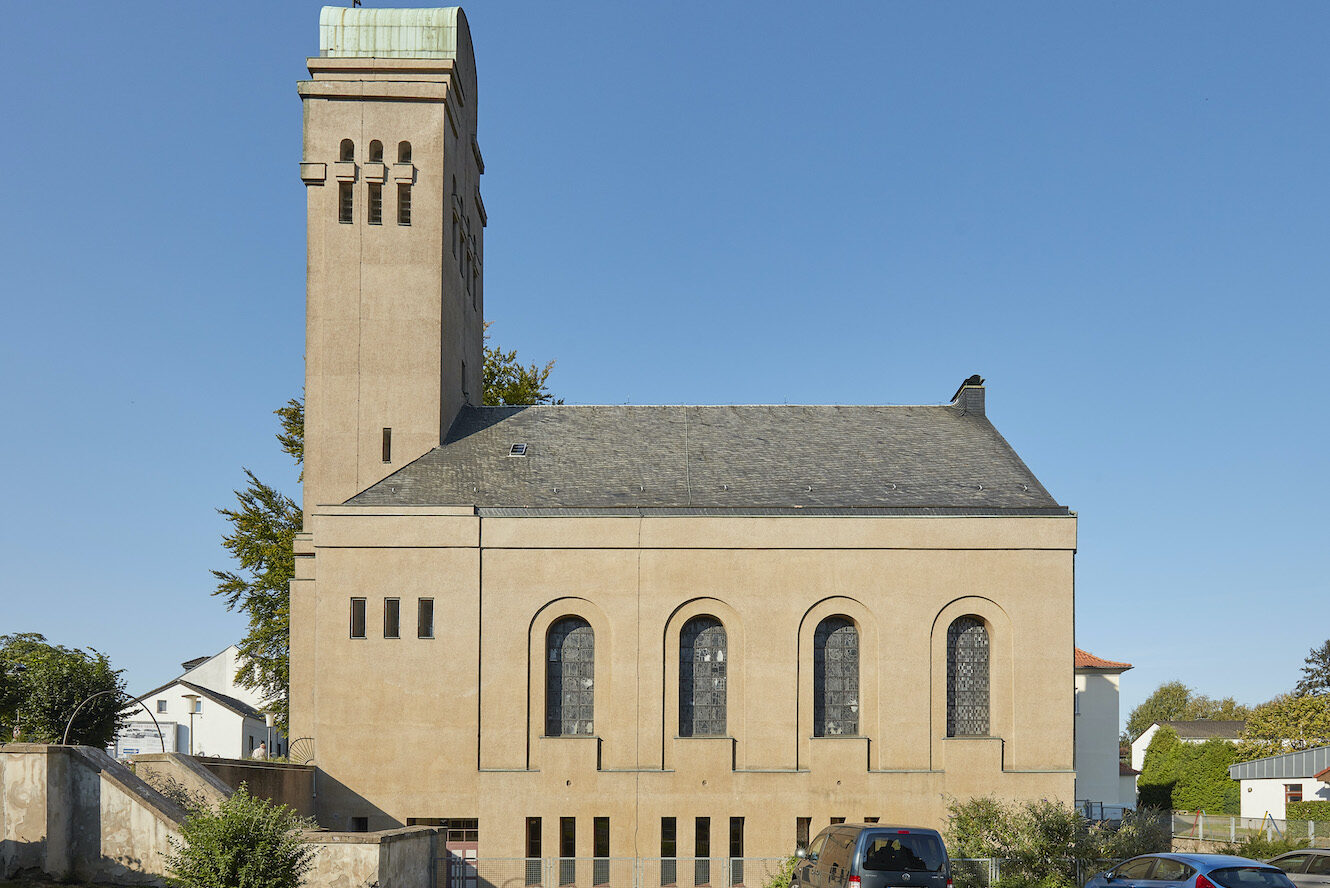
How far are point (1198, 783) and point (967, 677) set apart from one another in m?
35.3

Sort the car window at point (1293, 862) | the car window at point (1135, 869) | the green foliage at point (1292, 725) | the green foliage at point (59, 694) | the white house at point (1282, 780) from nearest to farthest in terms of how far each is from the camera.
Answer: the car window at point (1135, 869) → the car window at point (1293, 862) → the green foliage at point (59, 694) → the white house at point (1282, 780) → the green foliage at point (1292, 725)

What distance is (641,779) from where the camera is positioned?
1240 inches

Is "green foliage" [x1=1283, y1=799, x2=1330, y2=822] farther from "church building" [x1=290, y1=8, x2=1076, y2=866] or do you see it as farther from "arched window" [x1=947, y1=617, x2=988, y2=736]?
"arched window" [x1=947, y1=617, x2=988, y2=736]

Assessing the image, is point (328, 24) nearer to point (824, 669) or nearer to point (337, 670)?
point (337, 670)

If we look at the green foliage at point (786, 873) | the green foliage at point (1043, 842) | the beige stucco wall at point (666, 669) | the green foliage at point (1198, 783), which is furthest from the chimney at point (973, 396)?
the green foliage at point (1198, 783)

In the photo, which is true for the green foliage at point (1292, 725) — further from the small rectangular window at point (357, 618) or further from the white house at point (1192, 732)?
the small rectangular window at point (357, 618)

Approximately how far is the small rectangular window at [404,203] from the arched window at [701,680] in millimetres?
14725

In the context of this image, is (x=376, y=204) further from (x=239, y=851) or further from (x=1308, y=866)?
(x=1308, y=866)

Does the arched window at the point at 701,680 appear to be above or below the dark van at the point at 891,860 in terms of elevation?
above

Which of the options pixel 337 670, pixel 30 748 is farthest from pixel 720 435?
pixel 30 748

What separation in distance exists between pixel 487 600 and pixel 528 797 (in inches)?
203

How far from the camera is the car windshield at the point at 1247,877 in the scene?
17.2 m

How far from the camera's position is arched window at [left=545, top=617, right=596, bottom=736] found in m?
32.2

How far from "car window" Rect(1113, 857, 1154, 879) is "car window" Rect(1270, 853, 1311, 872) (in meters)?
6.31
